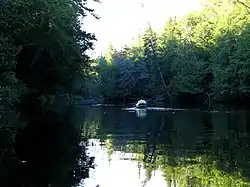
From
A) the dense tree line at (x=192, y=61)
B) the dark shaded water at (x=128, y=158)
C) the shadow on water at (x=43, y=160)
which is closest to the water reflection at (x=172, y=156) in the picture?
the dark shaded water at (x=128, y=158)

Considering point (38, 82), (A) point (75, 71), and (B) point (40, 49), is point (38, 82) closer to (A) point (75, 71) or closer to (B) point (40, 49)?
(B) point (40, 49)

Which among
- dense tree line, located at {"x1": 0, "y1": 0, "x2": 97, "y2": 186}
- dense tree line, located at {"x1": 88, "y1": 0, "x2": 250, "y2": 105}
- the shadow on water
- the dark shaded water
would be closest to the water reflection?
the dark shaded water

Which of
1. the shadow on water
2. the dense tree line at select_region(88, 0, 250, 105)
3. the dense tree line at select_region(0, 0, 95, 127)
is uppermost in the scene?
the dense tree line at select_region(88, 0, 250, 105)

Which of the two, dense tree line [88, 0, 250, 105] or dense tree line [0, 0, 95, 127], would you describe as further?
dense tree line [88, 0, 250, 105]

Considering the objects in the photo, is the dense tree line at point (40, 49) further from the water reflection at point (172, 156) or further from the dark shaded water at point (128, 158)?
the water reflection at point (172, 156)

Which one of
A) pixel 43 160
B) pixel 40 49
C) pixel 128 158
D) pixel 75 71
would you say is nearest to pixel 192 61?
pixel 75 71

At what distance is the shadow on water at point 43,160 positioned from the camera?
44.9ft

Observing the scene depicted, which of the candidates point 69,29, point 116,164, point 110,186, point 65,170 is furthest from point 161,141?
point 69,29

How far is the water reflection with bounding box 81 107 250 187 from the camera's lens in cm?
1379

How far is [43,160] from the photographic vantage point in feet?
57.1

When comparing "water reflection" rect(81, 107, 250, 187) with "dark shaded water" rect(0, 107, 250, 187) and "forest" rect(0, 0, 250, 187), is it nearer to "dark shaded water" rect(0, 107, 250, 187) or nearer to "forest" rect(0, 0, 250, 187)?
"dark shaded water" rect(0, 107, 250, 187)

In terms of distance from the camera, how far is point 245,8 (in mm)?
59781

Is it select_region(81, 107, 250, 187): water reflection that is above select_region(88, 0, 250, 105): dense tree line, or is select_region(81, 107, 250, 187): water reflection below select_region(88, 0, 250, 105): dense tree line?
below

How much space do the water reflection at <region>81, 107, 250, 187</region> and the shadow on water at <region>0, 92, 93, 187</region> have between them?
2.26 ft
